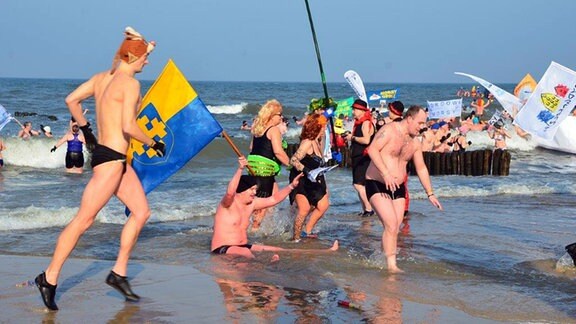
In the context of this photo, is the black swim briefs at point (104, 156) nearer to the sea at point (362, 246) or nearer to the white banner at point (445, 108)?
the sea at point (362, 246)

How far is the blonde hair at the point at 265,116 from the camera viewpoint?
9352 mm

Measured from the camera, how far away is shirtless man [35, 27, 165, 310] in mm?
5902

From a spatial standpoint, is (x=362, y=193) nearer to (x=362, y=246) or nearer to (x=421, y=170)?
(x=362, y=246)

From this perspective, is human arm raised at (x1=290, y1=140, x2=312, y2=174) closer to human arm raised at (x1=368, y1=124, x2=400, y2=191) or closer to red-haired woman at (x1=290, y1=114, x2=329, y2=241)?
red-haired woman at (x1=290, y1=114, x2=329, y2=241)

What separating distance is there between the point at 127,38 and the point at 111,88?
0.38 m

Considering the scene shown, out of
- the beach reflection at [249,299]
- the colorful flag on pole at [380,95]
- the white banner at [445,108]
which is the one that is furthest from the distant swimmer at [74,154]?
the beach reflection at [249,299]

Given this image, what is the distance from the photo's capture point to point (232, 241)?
8734 millimetres

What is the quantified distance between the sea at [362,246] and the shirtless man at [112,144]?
1.20m

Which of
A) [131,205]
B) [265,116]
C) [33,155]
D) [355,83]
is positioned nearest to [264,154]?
[265,116]

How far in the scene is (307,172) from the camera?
9461 millimetres

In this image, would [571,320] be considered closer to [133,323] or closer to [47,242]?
[133,323]

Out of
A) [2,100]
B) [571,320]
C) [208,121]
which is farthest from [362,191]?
[2,100]

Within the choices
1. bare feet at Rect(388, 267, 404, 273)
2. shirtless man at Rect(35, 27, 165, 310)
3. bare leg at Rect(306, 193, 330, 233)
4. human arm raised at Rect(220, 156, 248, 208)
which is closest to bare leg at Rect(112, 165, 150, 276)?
shirtless man at Rect(35, 27, 165, 310)

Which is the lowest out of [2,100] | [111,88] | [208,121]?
[2,100]
